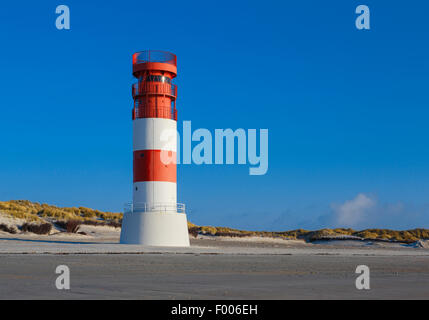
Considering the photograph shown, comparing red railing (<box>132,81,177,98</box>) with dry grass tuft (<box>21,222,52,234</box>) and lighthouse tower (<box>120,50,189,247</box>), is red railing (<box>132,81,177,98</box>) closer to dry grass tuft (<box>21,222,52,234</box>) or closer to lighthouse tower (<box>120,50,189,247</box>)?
lighthouse tower (<box>120,50,189,247</box>)

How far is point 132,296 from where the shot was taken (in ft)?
25.1

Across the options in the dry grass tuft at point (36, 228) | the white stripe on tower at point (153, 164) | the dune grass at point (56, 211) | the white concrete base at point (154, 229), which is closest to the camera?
the white concrete base at point (154, 229)

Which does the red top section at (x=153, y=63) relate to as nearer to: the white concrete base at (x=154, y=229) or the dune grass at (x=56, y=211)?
the white concrete base at (x=154, y=229)

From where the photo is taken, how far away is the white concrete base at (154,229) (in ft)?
90.0

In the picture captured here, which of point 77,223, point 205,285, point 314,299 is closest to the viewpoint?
point 314,299

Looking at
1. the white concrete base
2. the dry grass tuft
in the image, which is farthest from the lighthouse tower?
the dry grass tuft

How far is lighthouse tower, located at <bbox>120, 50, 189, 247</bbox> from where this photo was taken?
2759 centimetres

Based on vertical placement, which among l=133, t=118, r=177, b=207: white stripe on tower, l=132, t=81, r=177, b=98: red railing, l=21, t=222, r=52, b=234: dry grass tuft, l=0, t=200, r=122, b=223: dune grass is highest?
l=132, t=81, r=177, b=98: red railing

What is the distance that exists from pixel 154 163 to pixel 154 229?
10.6ft

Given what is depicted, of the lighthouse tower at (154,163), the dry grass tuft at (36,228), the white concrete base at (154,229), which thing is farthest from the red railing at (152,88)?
the dry grass tuft at (36,228)

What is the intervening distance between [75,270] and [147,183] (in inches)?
601

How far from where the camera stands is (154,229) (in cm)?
2747
